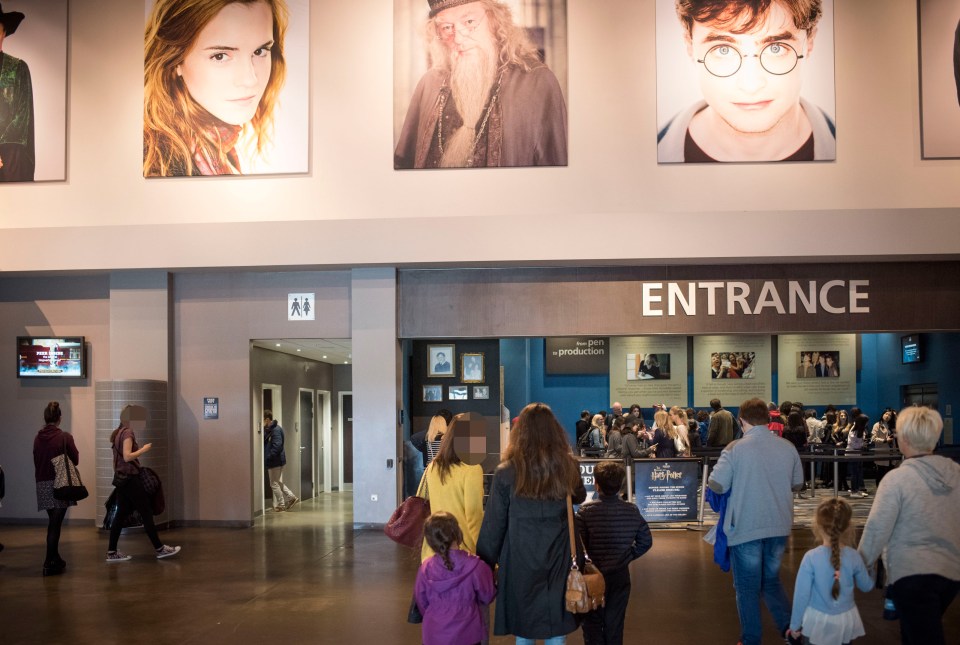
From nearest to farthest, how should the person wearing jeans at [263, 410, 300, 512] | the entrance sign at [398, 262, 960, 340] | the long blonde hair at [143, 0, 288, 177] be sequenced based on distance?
1. the entrance sign at [398, 262, 960, 340]
2. the long blonde hair at [143, 0, 288, 177]
3. the person wearing jeans at [263, 410, 300, 512]

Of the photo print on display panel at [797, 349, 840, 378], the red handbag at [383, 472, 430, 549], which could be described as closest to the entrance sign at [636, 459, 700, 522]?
the red handbag at [383, 472, 430, 549]

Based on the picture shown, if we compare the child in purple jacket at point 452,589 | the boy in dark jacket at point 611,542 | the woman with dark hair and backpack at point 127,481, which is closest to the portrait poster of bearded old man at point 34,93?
the woman with dark hair and backpack at point 127,481

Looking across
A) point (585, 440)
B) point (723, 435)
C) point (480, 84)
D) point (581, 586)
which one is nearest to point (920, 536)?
point (581, 586)

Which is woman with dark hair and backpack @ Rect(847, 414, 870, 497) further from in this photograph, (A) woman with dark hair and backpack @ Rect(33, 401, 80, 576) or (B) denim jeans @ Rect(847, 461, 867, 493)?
(A) woman with dark hair and backpack @ Rect(33, 401, 80, 576)

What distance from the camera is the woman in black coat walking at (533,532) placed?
164 inches

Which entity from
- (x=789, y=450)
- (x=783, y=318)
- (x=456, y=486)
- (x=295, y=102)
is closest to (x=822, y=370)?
(x=783, y=318)

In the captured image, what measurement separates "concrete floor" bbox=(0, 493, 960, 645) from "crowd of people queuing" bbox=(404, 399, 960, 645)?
1310mm

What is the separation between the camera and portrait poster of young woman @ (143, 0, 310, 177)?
11805mm

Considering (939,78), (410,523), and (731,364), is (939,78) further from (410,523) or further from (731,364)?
(410,523)

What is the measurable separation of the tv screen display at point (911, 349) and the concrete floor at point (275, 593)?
320 inches

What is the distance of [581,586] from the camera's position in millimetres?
4148

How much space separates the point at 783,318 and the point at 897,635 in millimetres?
6069

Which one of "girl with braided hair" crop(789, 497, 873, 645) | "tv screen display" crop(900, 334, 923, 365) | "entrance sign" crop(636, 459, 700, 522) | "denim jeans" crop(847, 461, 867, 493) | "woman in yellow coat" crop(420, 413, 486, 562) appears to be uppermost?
"tv screen display" crop(900, 334, 923, 365)

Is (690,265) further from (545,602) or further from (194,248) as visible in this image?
(545,602)
